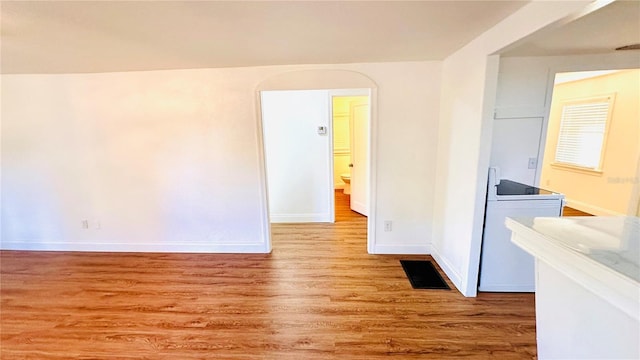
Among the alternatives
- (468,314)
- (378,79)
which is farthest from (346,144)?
(468,314)

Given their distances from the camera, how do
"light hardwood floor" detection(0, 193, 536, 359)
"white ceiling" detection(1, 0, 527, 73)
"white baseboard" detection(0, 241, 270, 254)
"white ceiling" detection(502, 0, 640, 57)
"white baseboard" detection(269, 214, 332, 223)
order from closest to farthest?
"white ceiling" detection(1, 0, 527, 73) < "white ceiling" detection(502, 0, 640, 57) < "light hardwood floor" detection(0, 193, 536, 359) < "white baseboard" detection(0, 241, 270, 254) < "white baseboard" detection(269, 214, 332, 223)

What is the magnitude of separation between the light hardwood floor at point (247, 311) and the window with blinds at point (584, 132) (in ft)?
11.2

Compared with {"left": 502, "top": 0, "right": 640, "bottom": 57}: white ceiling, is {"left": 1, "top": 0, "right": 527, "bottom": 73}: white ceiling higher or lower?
higher

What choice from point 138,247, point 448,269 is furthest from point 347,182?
point 138,247

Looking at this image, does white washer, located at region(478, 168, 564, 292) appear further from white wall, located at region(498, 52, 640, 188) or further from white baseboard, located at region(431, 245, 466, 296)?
white wall, located at region(498, 52, 640, 188)

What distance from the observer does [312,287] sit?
2.58 metres

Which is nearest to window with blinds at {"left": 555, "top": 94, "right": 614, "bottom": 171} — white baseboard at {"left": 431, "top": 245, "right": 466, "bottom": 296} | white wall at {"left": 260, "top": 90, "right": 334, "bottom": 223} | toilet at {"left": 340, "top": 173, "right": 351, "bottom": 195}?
white baseboard at {"left": 431, "top": 245, "right": 466, "bottom": 296}

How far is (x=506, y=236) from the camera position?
93.0 inches

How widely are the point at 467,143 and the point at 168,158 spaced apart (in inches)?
124

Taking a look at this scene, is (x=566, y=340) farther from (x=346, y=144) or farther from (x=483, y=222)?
(x=346, y=144)

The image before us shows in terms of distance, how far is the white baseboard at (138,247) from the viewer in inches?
132

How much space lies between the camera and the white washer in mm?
2287

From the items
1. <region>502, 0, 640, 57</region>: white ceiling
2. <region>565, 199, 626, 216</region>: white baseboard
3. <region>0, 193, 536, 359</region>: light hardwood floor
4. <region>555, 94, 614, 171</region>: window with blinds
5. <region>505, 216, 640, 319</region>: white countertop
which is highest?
<region>502, 0, 640, 57</region>: white ceiling

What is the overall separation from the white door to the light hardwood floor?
1555 mm
